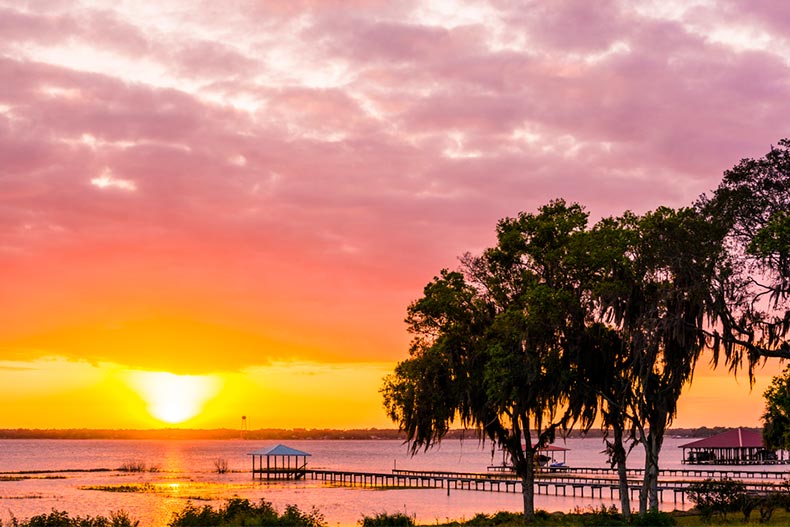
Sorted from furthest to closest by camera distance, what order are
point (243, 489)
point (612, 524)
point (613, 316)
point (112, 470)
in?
1. point (112, 470)
2. point (243, 489)
3. point (613, 316)
4. point (612, 524)

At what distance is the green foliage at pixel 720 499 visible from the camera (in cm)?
3859

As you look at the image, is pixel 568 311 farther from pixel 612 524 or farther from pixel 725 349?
pixel 612 524

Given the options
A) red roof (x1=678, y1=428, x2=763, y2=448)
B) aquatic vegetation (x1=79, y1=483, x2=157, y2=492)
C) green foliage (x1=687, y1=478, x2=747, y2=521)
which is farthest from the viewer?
red roof (x1=678, y1=428, x2=763, y2=448)

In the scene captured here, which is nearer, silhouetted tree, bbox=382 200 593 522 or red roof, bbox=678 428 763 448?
silhouetted tree, bbox=382 200 593 522

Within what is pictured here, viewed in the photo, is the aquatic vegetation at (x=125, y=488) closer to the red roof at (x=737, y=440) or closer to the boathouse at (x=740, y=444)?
the boathouse at (x=740, y=444)

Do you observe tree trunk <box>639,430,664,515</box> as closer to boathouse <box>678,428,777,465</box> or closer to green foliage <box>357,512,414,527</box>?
green foliage <box>357,512,414,527</box>

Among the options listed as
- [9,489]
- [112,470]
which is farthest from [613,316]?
[112,470]

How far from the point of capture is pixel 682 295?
34.5 meters

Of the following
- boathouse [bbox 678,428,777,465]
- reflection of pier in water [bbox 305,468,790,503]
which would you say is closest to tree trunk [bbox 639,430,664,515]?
reflection of pier in water [bbox 305,468,790,503]

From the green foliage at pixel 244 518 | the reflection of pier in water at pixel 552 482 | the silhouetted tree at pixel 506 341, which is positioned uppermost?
the silhouetted tree at pixel 506 341

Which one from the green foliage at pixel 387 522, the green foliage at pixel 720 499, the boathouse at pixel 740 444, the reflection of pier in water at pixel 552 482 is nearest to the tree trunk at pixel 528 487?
the green foliage at pixel 720 499

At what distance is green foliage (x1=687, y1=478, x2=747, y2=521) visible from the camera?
38594mm

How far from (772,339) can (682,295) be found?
3999 mm

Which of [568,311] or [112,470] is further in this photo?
[112,470]
